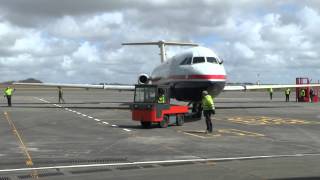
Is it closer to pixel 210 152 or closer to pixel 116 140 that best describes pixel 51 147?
pixel 116 140

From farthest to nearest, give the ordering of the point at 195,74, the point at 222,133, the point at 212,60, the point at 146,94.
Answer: the point at 212,60 → the point at 195,74 → the point at 146,94 → the point at 222,133

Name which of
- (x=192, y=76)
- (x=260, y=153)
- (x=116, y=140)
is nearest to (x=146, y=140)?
(x=116, y=140)

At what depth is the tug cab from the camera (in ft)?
75.5

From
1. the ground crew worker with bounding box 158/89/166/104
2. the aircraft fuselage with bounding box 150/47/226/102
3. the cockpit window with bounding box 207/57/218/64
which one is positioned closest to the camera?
the ground crew worker with bounding box 158/89/166/104

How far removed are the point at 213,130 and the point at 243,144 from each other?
527 centimetres

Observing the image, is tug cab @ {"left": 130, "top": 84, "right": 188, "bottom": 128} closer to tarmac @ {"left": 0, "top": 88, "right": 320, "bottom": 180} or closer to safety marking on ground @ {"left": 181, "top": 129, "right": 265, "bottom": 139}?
tarmac @ {"left": 0, "top": 88, "right": 320, "bottom": 180}

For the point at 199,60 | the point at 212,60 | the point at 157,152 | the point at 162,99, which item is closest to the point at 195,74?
the point at 199,60

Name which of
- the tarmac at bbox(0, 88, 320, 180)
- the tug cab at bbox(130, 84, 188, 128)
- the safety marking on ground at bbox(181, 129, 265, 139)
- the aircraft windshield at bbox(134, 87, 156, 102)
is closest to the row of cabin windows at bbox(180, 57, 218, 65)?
the tug cab at bbox(130, 84, 188, 128)

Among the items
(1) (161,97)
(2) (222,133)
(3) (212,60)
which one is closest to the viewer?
(2) (222,133)

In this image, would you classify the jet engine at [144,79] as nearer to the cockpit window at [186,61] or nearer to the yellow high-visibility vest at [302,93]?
the cockpit window at [186,61]

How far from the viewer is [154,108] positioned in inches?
902

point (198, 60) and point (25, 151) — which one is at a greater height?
point (198, 60)

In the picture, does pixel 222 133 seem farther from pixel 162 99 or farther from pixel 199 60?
pixel 199 60

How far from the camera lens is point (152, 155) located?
45.7ft
